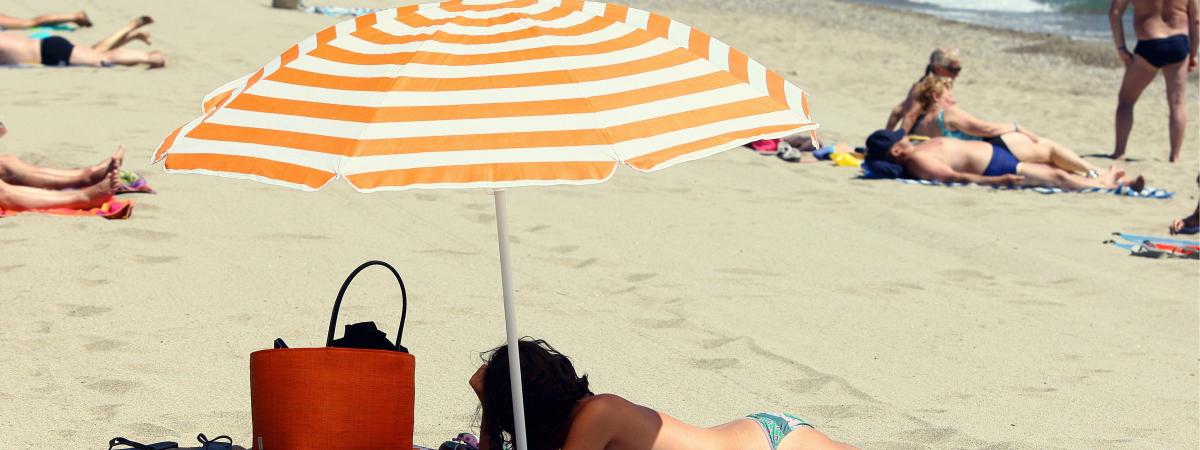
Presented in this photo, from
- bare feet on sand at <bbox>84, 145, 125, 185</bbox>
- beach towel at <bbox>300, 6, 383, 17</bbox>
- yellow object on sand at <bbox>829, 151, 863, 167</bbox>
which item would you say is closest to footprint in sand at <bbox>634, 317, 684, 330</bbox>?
bare feet on sand at <bbox>84, 145, 125, 185</bbox>

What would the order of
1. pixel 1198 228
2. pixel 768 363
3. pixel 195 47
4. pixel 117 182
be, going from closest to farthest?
pixel 768 363 → pixel 117 182 → pixel 1198 228 → pixel 195 47

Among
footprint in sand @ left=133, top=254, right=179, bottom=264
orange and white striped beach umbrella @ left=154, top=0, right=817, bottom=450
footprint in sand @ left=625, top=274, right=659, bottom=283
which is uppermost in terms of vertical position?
orange and white striped beach umbrella @ left=154, top=0, right=817, bottom=450

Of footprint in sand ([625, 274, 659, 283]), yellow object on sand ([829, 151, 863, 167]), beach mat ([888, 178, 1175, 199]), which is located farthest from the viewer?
yellow object on sand ([829, 151, 863, 167])

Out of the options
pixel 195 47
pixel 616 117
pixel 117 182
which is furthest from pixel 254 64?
pixel 616 117

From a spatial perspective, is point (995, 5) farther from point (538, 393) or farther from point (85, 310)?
point (538, 393)

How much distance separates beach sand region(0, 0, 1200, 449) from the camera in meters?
4.61

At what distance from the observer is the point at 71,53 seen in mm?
10992

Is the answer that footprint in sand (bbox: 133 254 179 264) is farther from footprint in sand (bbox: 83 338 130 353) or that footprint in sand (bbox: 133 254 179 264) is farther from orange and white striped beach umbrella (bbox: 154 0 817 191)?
orange and white striped beach umbrella (bbox: 154 0 817 191)

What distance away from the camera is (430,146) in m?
2.63

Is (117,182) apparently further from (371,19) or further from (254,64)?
(254,64)

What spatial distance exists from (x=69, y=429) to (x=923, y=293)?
13.1ft

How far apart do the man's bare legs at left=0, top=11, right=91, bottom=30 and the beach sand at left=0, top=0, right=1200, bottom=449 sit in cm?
312

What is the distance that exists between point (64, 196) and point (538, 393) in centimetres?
414

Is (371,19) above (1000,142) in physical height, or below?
above
